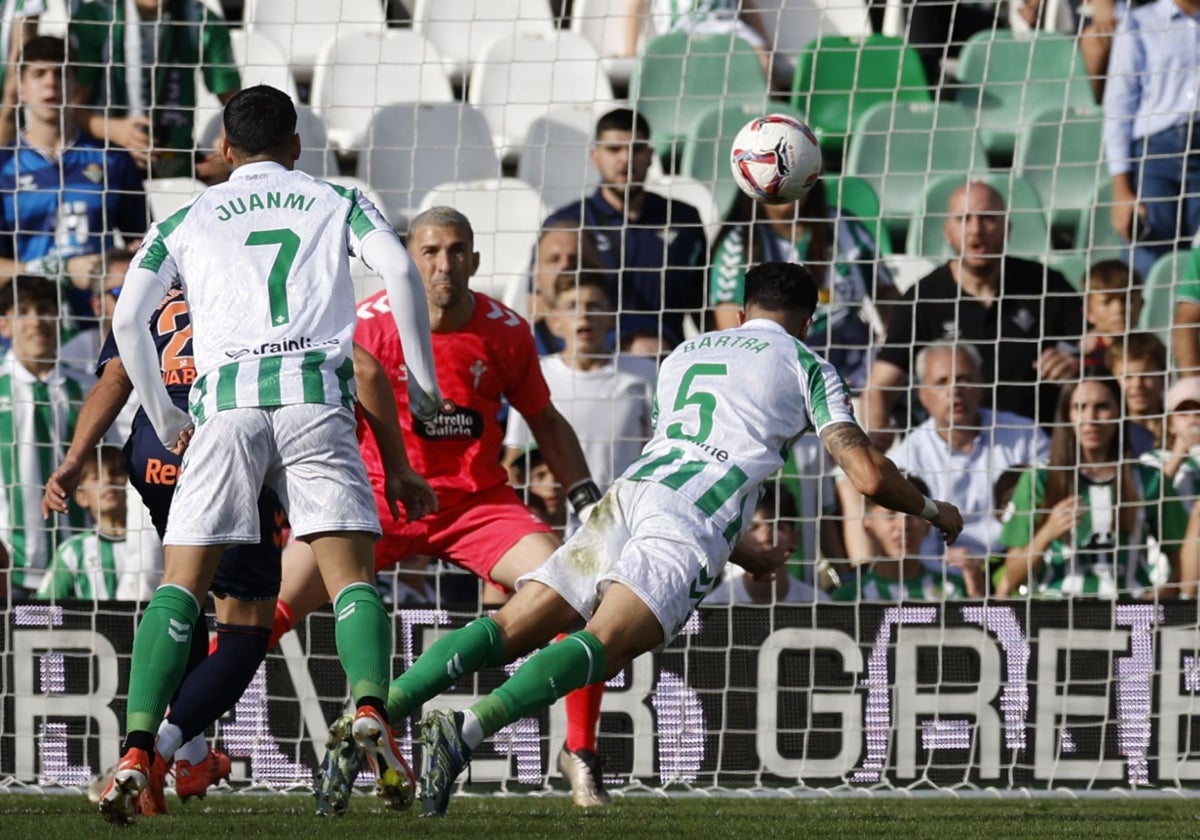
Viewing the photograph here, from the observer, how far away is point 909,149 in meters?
10.1

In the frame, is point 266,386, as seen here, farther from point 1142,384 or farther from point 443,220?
point 1142,384

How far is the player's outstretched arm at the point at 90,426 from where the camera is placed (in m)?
5.42

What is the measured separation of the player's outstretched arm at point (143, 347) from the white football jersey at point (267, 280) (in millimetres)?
53

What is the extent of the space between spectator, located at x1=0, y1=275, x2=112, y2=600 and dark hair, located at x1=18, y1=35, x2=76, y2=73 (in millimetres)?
1126

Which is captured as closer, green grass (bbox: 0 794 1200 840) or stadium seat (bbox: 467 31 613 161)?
green grass (bbox: 0 794 1200 840)

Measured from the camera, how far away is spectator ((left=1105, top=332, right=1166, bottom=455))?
8.60 meters

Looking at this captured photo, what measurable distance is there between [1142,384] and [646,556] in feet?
14.1

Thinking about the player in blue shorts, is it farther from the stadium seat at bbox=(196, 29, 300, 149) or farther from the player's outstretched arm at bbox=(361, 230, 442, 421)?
the stadium seat at bbox=(196, 29, 300, 149)

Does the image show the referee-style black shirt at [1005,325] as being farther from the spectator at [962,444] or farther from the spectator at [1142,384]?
the spectator at [1142,384]

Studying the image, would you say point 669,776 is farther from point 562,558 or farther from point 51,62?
point 51,62

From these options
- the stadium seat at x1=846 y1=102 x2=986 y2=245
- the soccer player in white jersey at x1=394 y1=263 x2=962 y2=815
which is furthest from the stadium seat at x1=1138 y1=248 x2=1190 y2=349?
the soccer player in white jersey at x1=394 y1=263 x2=962 y2=815

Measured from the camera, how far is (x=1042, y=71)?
10273mm

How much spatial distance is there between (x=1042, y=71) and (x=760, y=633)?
4423mm

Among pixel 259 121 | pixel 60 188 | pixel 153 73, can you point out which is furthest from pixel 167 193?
pixel 259 121
